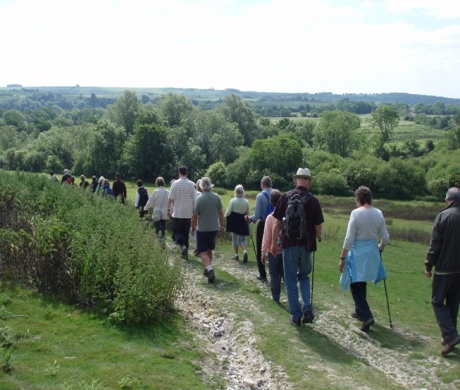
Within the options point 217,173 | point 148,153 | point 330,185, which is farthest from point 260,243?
point 148,153

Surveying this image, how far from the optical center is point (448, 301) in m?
8.52

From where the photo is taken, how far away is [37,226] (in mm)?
9539

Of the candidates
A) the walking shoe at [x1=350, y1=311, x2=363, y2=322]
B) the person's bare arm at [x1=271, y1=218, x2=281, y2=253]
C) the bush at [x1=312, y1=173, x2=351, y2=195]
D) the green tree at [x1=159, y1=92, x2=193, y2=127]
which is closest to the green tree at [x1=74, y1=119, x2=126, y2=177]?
the green tree at [x1=159, y1=92, x2=193, y2=127]

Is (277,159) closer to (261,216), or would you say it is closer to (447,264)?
(261,216)

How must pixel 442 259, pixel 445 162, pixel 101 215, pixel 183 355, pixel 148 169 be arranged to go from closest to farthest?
1. pixel 183 355
2. pixel 442 259
3. pixel 101 215
4. pixel 148 169
5. pixel 445 162

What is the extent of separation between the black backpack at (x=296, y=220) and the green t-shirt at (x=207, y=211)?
12.0 ft

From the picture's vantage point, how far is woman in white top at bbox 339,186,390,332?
29.3 feet

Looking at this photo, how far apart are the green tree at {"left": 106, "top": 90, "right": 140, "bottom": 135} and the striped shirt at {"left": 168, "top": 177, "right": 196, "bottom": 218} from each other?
286 feet

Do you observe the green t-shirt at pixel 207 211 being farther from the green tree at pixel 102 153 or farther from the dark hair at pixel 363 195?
the green tree at pixel 102 153

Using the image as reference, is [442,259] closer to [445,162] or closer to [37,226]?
[37,226]

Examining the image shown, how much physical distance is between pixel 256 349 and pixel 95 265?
309cm

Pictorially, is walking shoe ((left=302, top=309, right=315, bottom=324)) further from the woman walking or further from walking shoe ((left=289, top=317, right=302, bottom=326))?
the woman walking

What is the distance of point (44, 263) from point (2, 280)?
0.86 metres

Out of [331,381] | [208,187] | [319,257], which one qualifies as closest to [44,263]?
[208,187]
